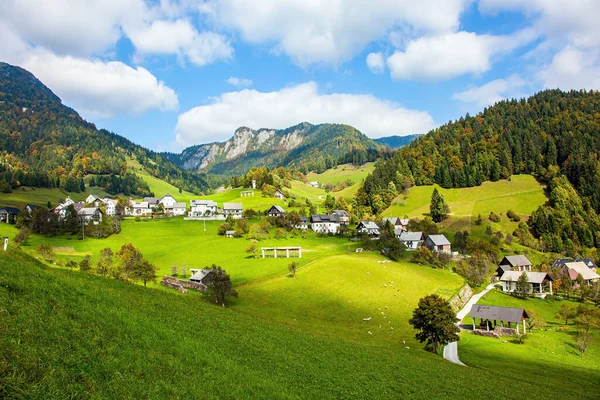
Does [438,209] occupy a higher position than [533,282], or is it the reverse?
[438,209]

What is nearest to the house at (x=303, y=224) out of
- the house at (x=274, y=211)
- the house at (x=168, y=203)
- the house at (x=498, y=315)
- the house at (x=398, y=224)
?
the house at (x=274, y=211)

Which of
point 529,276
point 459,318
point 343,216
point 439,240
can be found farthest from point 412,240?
point 459,318

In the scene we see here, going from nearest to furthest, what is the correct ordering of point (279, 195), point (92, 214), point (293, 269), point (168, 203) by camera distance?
1. point (293, 269)
2. point (92, 214)
3. point (168, 203)
4. point (279, 195)

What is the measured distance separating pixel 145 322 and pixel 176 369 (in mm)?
4458

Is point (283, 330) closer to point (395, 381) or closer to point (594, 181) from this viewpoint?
point (395, 381)

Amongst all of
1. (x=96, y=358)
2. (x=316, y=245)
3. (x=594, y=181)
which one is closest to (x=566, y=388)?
(x=96, y=358)

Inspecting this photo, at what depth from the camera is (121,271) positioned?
2377 inches

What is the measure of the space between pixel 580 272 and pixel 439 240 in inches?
1399

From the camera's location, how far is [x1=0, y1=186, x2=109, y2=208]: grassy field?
145938 mm

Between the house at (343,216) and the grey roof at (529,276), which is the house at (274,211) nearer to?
the house at (343,216)

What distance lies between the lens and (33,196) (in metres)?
168

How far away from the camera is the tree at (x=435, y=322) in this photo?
141ft

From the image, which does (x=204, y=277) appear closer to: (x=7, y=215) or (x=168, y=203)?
(x=7, y=215)

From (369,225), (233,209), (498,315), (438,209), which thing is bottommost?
(498,315)
